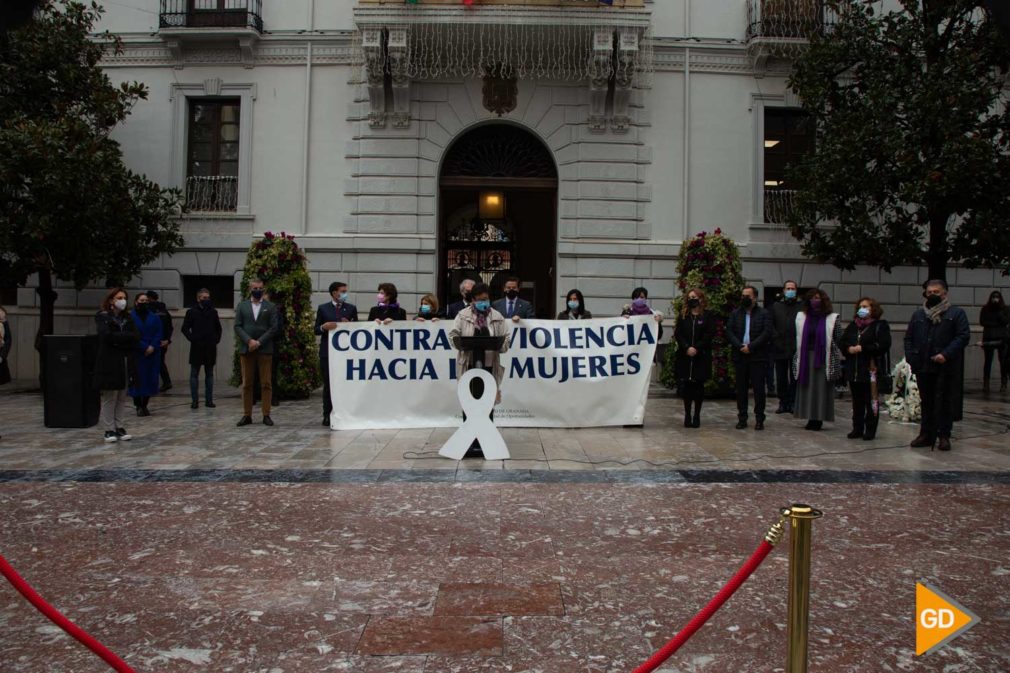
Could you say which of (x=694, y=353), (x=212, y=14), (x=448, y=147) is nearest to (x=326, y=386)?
(x=694, y=353)

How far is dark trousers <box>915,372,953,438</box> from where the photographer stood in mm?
9305

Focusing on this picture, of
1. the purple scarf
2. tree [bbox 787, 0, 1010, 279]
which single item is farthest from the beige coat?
tree [bbox 787, 0, 1010, 279]

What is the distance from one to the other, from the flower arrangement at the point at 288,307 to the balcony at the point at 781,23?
10.8 meters

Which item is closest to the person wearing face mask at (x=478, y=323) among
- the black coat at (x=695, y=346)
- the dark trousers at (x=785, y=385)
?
the black coat at (x=695, y=346)

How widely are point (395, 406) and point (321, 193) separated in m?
8.42

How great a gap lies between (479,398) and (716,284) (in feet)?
22.8

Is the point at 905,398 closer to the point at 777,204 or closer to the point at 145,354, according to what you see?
the point at 777,204

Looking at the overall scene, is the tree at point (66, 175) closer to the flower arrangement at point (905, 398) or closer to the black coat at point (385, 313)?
the black coat at point (385, 313)

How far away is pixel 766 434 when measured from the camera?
10469mm

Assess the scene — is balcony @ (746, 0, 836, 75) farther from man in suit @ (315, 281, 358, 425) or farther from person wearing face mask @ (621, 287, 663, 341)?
man in suit @ (315, 281, 358, 425)

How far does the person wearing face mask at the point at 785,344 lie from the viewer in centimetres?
1277

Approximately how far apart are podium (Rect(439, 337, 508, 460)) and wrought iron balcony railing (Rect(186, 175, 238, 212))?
1136 centimetres

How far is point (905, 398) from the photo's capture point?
11.9m

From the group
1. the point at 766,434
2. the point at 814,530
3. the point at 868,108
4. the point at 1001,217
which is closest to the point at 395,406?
the point at 766,434
